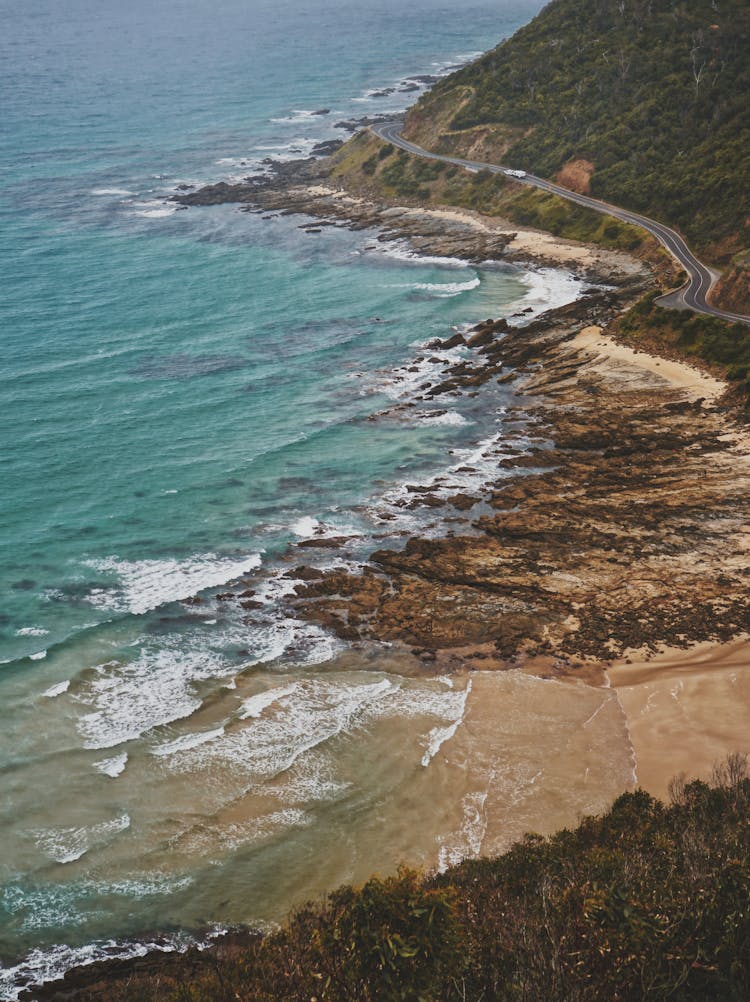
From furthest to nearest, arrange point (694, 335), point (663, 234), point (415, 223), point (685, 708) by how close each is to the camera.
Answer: point (415, 223), point (663, 234), point (694, 335), point (685, 708)

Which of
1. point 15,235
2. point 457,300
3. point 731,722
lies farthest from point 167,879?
point 15,235

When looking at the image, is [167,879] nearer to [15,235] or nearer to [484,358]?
[484,358]

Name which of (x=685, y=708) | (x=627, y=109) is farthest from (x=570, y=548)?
(x=627, y=109)

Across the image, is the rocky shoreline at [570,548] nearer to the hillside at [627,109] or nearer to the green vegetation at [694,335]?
the green vegetation at [694,335]

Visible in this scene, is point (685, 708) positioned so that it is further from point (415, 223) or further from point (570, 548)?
point (415, 223)

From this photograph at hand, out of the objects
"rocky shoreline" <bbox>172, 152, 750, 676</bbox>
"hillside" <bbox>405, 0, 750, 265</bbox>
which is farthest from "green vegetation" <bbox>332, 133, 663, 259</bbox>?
"rocky shoreline" <bbox>172, 152, 750, 676</bbox>

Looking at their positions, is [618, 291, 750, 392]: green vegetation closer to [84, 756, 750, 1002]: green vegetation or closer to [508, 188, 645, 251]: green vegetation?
[508, 188, 645, 251]: green vegetation

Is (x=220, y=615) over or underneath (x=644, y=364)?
underneath
